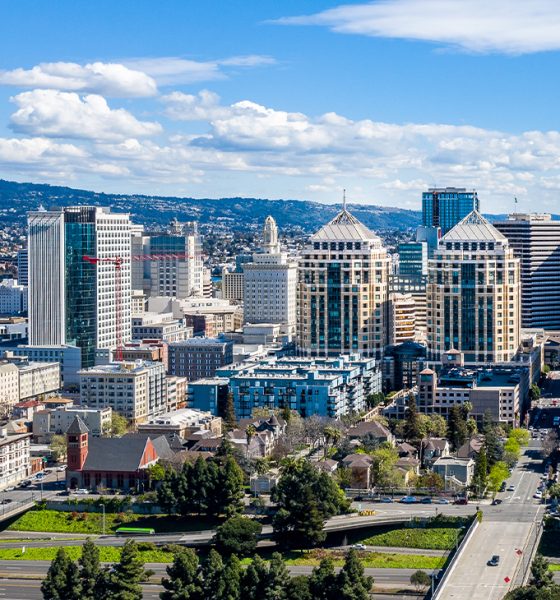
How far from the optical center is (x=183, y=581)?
6731 centimetres

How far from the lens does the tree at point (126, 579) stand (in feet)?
220

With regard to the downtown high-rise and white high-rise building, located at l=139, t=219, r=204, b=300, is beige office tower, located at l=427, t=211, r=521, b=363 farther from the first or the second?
white high-rise building, located at l=139, t=219, r=204, b=300

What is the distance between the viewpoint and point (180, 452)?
9725 centimetres

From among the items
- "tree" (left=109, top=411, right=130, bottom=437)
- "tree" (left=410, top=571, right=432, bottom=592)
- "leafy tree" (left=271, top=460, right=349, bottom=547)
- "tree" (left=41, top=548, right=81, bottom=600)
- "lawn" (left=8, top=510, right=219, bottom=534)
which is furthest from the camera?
"tree" (left=109, top=411, right=130, bottom=437)

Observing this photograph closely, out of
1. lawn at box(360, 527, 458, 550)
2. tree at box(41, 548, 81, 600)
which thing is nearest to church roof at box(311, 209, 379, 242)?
lawn at box(360, 527, 458, 550)

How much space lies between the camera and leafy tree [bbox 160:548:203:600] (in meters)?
66.6

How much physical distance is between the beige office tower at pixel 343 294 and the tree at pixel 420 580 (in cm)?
5870

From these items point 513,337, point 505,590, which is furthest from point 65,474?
point 513,337

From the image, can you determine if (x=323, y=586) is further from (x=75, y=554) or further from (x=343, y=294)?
(x=343, y=294)

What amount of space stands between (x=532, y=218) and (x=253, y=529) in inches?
3998

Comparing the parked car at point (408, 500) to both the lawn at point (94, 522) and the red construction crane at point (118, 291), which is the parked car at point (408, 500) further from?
the red construction crane at point (118, 291)

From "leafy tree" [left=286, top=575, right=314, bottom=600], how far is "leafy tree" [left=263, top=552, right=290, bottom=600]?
0.24m

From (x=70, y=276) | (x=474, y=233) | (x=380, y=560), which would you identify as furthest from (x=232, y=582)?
(x=70, y=276)

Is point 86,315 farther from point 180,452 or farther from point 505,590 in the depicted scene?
point 505,590
